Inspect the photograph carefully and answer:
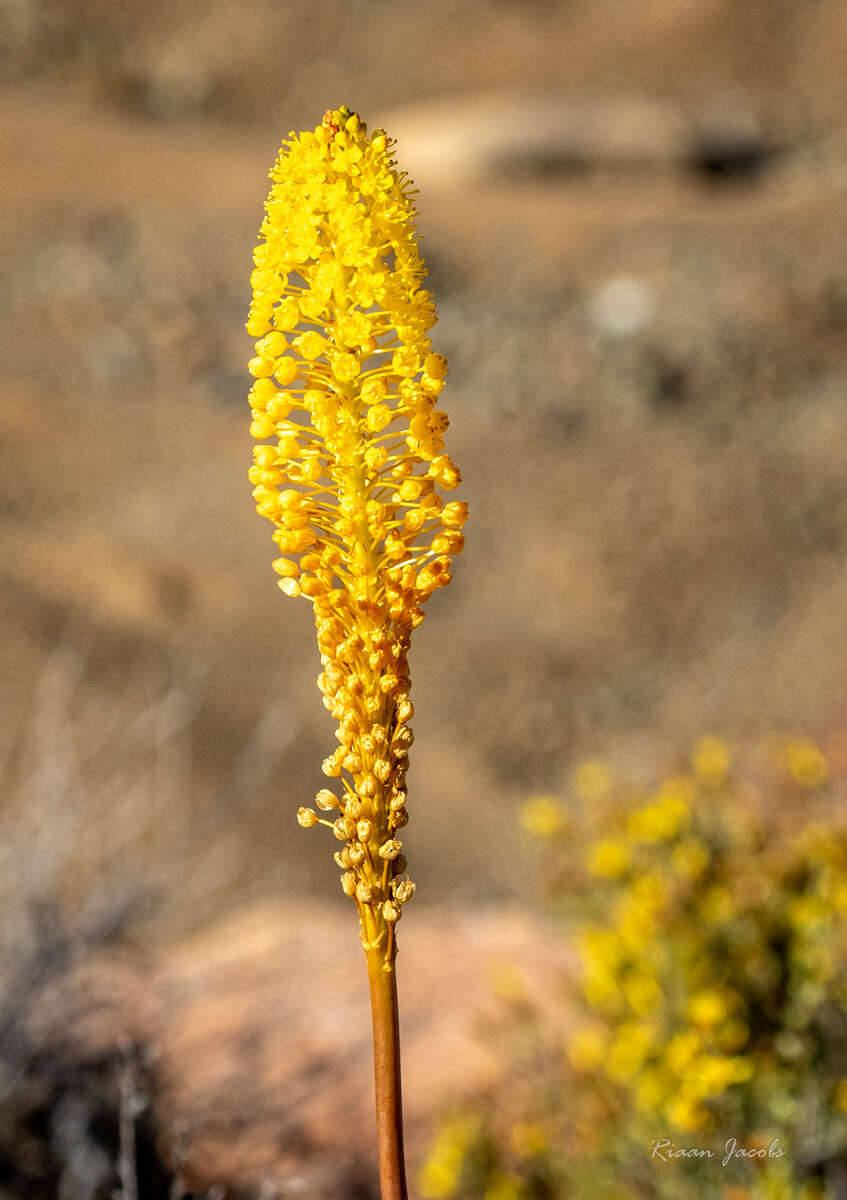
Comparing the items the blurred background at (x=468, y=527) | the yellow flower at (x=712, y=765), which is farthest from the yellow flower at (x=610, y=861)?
the blurred background at (x=468, y=527)

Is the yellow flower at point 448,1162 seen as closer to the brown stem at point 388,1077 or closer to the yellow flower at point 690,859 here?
the yellow flower at point 690,859

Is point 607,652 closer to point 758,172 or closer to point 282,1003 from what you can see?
point 282,1003

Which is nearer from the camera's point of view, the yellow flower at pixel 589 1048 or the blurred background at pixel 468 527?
the yellow flower at pixel 589 1048

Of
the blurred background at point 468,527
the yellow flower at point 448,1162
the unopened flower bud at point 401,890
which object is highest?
the blurred background at point 468,527

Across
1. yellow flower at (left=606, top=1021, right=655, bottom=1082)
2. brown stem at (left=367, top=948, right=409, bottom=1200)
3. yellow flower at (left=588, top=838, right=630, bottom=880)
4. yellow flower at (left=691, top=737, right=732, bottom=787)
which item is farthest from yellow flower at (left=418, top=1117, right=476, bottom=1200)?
brown stem at (left=367, top=948, right=409, bottom=1200)

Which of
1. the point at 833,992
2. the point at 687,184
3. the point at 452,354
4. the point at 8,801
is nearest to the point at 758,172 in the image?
the point at 687,184

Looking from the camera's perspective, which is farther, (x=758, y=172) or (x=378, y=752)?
(x=758, y=172)
